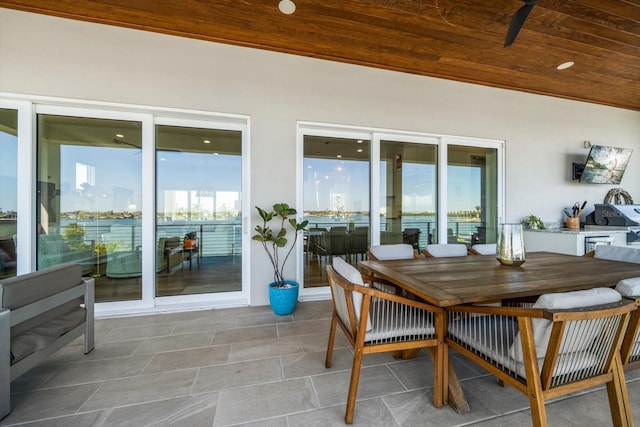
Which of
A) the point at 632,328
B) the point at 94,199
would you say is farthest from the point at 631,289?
the point at 94,199

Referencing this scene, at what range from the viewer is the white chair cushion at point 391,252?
257 centimetres

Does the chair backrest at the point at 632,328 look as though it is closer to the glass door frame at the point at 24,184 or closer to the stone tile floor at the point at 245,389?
the stone tile floor at the point at 245,389

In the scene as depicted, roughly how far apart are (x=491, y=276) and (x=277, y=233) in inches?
87.9

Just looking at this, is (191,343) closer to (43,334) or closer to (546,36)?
(43,334)

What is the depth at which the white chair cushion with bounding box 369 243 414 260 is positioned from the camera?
257 centimetres

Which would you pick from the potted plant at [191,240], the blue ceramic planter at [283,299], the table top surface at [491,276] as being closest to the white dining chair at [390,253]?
the table top surface at [491,276]

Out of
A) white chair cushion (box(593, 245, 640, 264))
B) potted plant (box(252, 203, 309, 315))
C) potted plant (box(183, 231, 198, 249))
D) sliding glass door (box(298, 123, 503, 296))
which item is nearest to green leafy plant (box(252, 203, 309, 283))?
potted plant (box(252, 203, 309, 315))

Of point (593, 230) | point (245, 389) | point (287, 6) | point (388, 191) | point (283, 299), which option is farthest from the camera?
point (593, 230)

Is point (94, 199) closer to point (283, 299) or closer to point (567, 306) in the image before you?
point (283, 299)

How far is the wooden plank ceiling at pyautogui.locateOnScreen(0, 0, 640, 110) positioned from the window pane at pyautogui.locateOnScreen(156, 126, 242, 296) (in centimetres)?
112

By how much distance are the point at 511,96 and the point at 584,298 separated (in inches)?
166

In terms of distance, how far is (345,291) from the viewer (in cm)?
150

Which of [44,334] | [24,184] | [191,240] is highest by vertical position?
[24,184]

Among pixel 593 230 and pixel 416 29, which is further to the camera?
pixel 593 230
